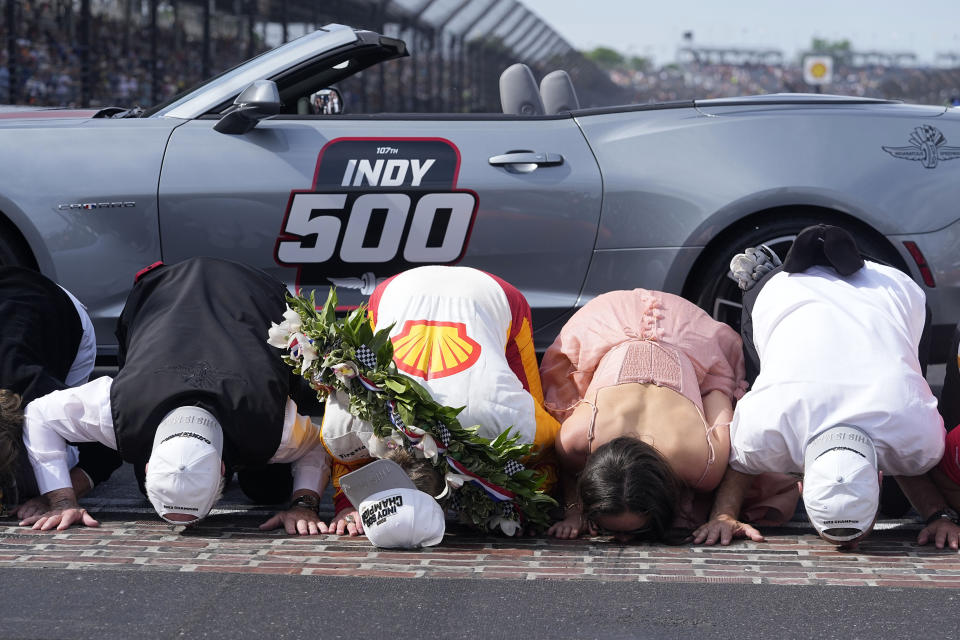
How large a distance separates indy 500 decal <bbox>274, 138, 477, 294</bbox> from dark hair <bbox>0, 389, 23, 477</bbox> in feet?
4.46

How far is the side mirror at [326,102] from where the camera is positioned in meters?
6.43

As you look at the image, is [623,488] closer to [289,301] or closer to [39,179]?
[289,301]

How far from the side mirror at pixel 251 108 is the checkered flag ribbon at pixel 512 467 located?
6.49 ft

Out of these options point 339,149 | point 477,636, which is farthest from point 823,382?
point 339,149

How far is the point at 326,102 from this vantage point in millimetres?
6539

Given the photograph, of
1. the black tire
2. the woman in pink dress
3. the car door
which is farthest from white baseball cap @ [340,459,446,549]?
the black tire

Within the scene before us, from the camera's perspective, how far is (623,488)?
3832mm

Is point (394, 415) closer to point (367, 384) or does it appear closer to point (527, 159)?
point (367, 384)

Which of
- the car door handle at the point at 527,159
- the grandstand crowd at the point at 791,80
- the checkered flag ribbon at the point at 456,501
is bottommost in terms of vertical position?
the checkered flag ribbon at the point at 456,501

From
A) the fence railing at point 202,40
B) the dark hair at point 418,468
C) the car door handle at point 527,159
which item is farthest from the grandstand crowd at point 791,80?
the dark hair at point 418,468

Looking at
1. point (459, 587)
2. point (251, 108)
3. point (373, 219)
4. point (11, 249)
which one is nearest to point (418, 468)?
point (459, 587)

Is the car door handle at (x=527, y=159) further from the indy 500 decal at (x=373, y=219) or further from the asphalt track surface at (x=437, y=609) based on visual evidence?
the asphalt track surface at (x=437, y=609)

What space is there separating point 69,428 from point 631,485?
1.94 meters

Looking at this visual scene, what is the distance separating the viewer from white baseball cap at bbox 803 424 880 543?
3654 millimetres
